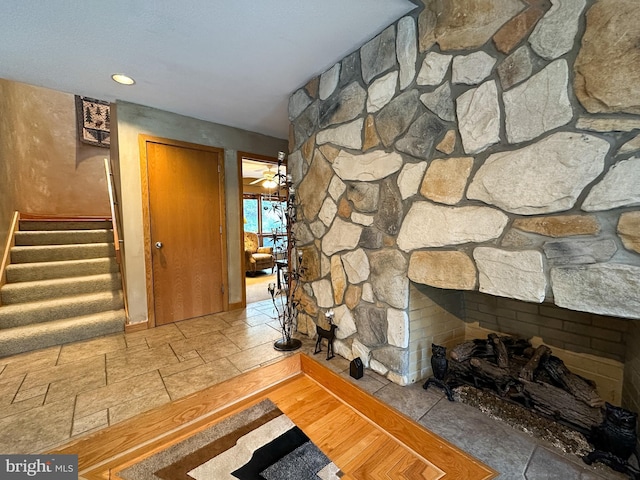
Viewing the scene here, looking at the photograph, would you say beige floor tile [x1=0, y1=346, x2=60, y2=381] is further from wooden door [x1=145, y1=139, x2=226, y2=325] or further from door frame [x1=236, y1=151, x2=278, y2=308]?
door frame [x1=236, y1=151, x2=278, y2=308]

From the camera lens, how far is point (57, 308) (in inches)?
103

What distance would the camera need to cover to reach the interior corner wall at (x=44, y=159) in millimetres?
3184

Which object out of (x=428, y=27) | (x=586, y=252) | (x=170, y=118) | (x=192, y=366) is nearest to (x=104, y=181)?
(x=170, y=118)

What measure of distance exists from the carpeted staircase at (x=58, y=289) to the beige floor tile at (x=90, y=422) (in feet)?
4.59

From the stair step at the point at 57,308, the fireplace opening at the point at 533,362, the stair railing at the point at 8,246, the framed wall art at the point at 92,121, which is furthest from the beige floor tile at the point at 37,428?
the framed wall art at the point at 92,121

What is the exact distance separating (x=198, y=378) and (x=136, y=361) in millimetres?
666

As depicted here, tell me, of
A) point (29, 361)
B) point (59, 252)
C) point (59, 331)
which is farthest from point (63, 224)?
point (29, 361)

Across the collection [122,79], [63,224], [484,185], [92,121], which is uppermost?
[92,121]

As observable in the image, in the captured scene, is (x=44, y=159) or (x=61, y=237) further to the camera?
(x=44, y=159)

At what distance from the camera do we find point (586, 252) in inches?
40.0

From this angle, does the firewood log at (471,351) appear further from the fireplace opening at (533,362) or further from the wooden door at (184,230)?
the wooden door at (184,230)

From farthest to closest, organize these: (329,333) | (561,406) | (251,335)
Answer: (251,335) → (329,333) → (561,406)

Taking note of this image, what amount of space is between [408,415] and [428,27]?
215 cm

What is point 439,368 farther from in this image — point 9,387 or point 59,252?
point 59,252
